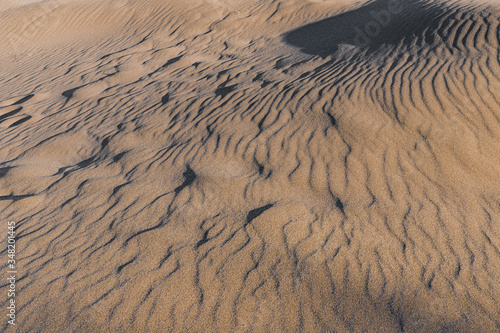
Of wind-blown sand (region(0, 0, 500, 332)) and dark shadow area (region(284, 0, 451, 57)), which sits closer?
wind-blown sand (region(0, 0, 500, 332))

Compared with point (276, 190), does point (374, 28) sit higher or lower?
higher

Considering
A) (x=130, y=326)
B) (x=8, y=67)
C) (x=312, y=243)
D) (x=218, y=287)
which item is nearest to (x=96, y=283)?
(x=130, y=326)

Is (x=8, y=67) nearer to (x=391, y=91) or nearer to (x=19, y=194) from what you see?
(x=19, y=194)

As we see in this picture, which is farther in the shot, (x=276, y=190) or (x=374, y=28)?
(x=374, y=28)

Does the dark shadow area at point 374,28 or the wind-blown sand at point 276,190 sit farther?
the dark shadow area at point 374,28
